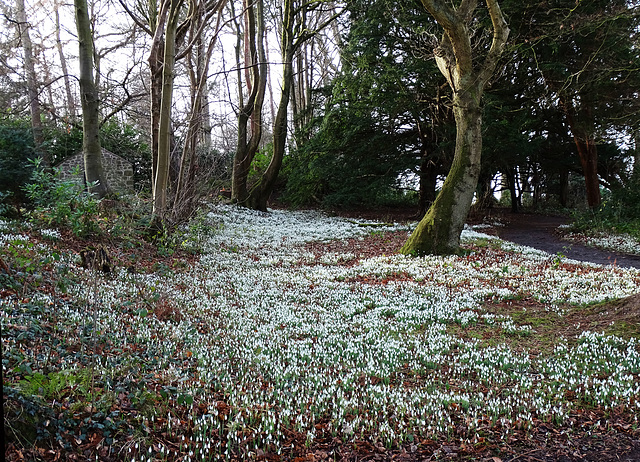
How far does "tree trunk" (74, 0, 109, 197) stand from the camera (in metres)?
11.7

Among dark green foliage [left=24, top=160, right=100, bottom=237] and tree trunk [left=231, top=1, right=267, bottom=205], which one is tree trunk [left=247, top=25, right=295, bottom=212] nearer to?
tree trunk [left=231, top=1, right=267, bottom=205]

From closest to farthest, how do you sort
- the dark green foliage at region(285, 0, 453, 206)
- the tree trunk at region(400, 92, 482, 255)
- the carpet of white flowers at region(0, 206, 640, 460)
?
the carpet of white flowers at region(0, 206, 640, 460) < the tree trunk at region(400, 92, 482, 255) < the dark green foliage at region(285, 0, 453, 206)

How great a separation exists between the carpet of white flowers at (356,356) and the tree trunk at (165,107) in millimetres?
3369

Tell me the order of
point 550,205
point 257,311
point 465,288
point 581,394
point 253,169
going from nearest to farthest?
1. point 581,394
2. point 257,311
3. point 465,288
4. point 253,169
5. point 550,205

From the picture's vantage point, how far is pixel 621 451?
341cm

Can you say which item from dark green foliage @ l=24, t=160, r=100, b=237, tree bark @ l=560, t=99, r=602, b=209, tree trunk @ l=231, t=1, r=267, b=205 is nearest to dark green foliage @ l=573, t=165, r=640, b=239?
tree bark @ l=560, t=99, r=602, b=209

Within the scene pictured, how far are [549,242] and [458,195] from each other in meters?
7.70

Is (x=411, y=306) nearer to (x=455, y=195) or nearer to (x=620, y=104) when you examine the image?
(x=455, y=195)

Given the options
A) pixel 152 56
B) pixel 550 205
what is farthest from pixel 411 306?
pixel 550 205

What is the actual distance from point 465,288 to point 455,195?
167 inches

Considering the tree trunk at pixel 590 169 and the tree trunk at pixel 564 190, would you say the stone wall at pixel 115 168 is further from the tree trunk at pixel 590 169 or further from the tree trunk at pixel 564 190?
the tree trunk at pixel 564 190

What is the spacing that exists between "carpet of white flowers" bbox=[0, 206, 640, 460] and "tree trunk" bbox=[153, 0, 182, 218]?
3.37 m

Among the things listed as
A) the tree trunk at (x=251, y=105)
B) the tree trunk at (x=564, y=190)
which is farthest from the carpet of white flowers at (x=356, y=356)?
the tree trunk at (x=564, y=190)

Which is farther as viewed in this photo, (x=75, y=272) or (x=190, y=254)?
(x=190, y=254)
